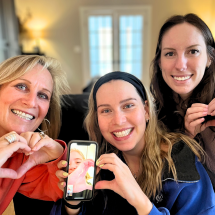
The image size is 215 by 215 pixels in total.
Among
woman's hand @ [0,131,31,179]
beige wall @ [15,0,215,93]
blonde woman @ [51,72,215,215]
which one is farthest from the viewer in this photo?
beige wall @ [15,0,215,93]

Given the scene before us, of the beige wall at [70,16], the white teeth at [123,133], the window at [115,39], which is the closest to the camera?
the white teeth at [123,133]

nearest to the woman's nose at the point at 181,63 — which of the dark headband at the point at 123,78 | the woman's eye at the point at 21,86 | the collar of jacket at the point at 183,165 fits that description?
the dark headband at the point at 123,78

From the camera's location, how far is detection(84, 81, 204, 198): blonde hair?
2.83ft

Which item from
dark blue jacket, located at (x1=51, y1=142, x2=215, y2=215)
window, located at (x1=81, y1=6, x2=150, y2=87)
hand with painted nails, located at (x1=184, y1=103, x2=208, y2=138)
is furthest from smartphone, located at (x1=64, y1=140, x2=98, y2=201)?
window, located at (x1=81, y1=6, x2=150, y2=87)

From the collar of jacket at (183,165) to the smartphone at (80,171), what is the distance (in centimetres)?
33

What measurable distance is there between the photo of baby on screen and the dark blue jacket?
0.14 m

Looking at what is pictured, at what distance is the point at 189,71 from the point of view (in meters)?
1.11

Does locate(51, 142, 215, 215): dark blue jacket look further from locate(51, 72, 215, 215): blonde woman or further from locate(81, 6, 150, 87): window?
locate(81, 6, 150, 87): window

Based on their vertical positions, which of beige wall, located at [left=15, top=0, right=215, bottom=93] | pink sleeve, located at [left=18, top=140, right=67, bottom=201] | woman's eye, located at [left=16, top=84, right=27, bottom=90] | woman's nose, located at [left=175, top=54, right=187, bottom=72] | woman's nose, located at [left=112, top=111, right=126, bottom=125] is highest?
beige wall, located at [left=15, top=0, right=215, bottom=93]

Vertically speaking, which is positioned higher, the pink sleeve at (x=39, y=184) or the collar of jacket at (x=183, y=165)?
the collar of jacket at (x=183, y=165)

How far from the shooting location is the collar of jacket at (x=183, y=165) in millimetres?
816

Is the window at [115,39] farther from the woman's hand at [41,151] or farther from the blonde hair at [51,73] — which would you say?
the woman's hand at [41,151]

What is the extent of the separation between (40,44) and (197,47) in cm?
466

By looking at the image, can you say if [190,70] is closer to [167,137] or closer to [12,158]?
[167,137]
